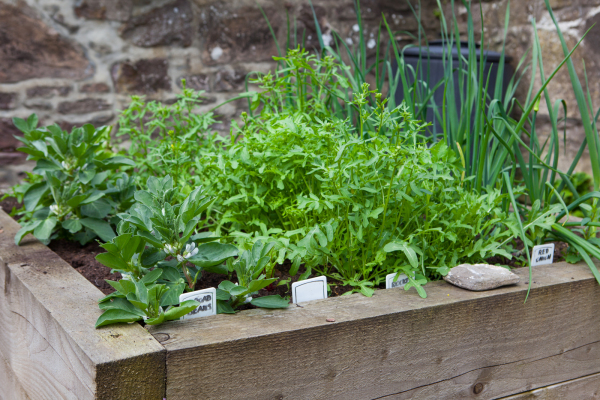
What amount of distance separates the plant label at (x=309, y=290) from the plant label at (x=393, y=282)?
0.46 feet

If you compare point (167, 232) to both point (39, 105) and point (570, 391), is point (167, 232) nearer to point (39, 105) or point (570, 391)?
point (570, 391)

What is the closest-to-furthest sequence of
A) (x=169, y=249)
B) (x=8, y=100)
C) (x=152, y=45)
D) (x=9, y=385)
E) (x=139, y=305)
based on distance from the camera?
(x=139, y=305) < (x=169, y=249) < (x=9, y=385) < (x=8, y=100) < (x=152, y=45)

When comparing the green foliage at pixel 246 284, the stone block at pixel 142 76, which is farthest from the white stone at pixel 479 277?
the stone block at pixel 142 76

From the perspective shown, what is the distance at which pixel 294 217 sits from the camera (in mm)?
1154

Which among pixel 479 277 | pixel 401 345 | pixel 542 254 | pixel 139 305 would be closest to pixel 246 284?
pixel 139 305

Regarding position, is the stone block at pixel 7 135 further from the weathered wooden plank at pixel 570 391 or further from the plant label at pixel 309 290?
the weathered wooden plank at pixel 570 391

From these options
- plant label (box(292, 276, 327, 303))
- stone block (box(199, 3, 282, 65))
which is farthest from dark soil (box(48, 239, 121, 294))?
stone block (box(199, 3, 282, 65))

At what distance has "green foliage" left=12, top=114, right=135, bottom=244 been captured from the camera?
51.2 inches

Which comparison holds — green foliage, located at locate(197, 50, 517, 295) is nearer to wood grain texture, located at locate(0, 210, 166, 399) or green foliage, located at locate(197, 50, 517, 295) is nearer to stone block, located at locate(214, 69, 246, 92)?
wood grain texture, located at locate(0, 210, 166, 399)

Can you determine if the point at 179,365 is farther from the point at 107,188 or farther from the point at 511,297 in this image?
the point at 107,188

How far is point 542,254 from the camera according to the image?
1.26 m

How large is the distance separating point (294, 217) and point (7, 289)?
665 millimetres

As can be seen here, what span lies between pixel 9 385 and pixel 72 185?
0.50m

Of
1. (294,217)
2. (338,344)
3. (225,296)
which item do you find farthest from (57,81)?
(338,344)
